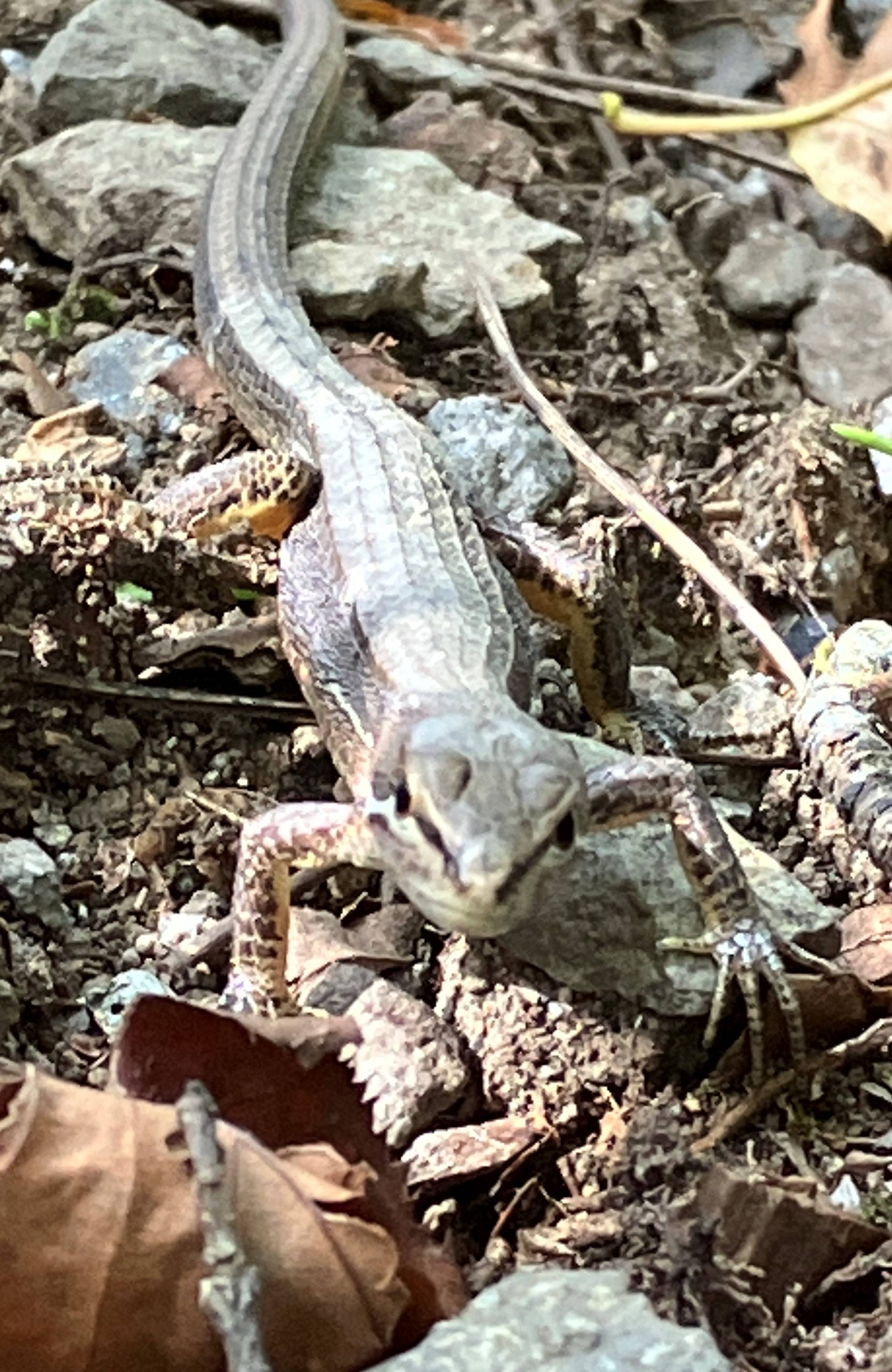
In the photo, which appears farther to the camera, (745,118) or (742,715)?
(745,118)

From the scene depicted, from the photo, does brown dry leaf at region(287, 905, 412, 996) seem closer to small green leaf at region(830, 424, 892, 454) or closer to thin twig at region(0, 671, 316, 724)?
thin twig at region(0, 671, 316, 724)

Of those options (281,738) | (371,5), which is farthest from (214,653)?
(371,5)

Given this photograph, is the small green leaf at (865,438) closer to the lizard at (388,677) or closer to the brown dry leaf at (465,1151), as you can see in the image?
the lizard at (388,677)

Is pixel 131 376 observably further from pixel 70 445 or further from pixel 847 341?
pixel 847 341

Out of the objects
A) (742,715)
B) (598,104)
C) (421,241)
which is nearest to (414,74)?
(598,104)

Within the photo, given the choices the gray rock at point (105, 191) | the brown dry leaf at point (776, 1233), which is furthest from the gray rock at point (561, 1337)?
the gray rock at point (105, 191)
